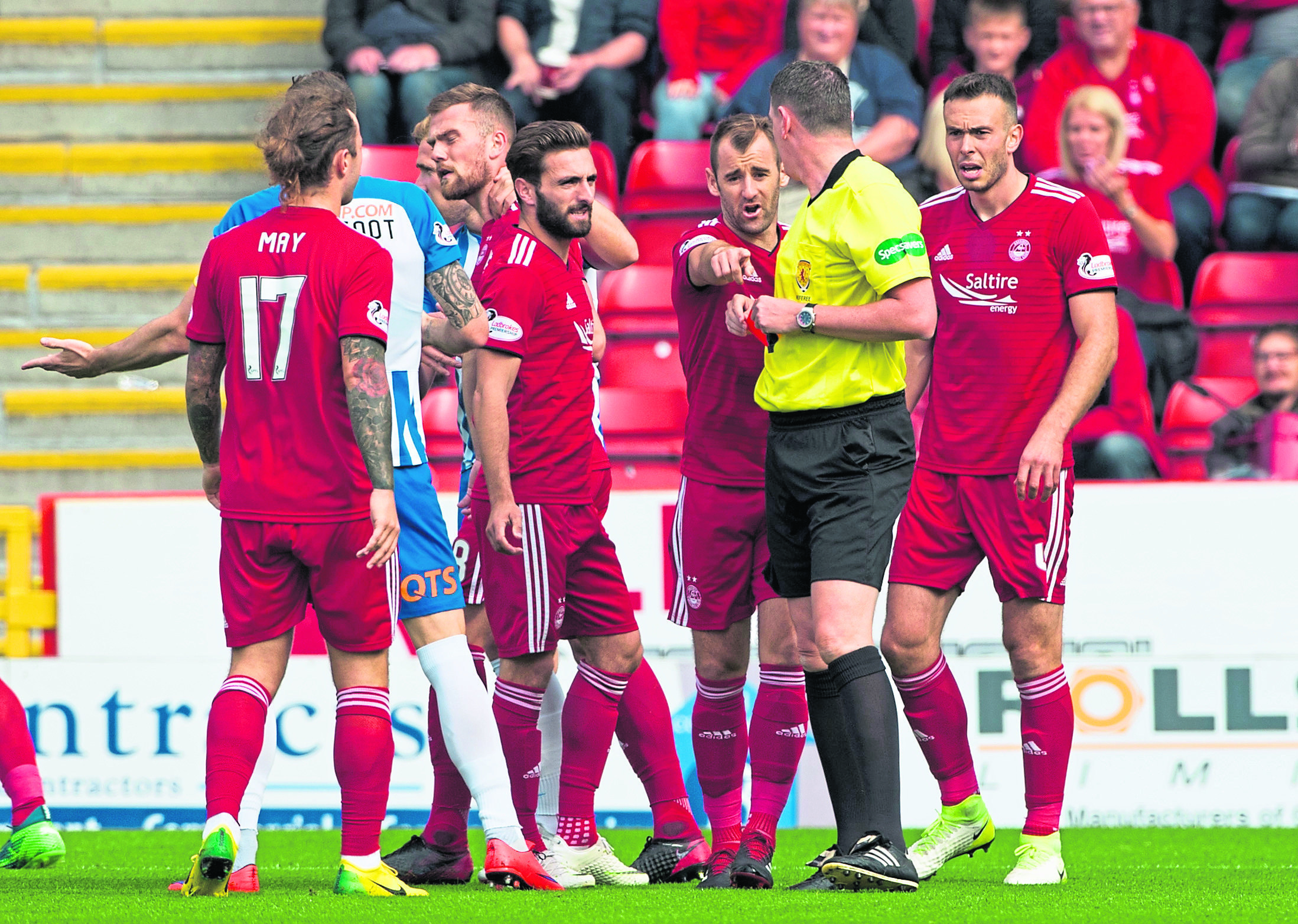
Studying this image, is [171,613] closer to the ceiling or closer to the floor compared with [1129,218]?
closer to the floor

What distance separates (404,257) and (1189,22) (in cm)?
680

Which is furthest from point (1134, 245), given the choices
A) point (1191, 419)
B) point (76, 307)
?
point (76, 307)

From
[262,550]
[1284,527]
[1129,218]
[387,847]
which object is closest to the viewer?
[262,550]

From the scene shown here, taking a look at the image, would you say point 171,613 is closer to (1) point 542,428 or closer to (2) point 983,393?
(1) point 542,428

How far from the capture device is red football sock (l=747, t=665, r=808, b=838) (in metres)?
4.70

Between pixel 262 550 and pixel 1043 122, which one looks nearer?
pixel 262 550

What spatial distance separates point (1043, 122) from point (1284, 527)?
3.06 meters

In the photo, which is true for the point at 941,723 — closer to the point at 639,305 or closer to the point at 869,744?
the point at 869,744

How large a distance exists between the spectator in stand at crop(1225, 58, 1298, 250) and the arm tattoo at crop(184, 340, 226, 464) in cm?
657

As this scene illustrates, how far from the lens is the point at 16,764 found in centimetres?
474

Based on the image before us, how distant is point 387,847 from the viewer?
600cm

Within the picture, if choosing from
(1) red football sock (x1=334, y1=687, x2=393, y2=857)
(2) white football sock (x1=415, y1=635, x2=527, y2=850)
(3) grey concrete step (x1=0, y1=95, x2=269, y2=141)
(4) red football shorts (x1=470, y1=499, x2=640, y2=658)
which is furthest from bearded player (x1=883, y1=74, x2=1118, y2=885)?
(3) grey concrete step (x1=0, y1=95, x2=269, y2=141)

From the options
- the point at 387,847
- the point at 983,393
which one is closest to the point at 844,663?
the point at 983,393

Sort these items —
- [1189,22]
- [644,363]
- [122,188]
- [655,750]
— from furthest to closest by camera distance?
[122,188] → [1189,22] → [644,363] → [655,750]
